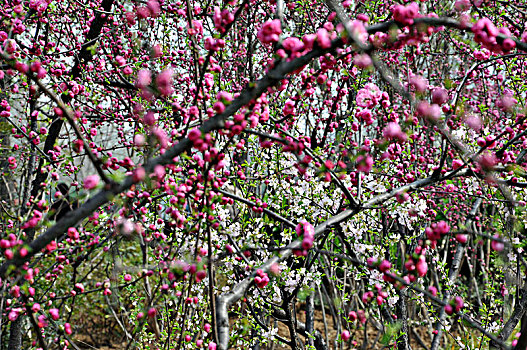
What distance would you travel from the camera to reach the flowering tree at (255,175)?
5.25ft

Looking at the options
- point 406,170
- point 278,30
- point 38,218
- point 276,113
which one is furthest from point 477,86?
point 38,218

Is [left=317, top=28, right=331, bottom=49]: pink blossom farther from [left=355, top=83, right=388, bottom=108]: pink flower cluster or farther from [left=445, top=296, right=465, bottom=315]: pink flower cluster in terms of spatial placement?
[left=445, top=296, right=465, bottom=315]: pink flower cluster

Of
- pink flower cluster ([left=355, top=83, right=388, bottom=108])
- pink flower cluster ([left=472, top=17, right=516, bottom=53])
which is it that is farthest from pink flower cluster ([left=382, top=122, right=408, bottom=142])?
pink flower cluster ([left=472, top=17, right=516, bottom=53])

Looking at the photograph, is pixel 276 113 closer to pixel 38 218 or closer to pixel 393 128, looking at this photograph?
pixel 393 128

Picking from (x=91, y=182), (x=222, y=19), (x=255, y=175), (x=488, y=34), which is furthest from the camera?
(x=255, y=175)

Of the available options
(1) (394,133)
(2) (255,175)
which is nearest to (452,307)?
(1) (394,133)

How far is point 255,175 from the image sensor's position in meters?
3.92

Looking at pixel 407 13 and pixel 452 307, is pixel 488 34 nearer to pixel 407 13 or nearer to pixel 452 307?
pixel 407 13

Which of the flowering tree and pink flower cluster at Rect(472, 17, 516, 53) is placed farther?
the flowering tree

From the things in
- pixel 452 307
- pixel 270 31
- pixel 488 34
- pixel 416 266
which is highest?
pixel 270 31

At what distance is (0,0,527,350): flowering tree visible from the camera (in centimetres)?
160

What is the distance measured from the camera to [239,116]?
1.57 meters

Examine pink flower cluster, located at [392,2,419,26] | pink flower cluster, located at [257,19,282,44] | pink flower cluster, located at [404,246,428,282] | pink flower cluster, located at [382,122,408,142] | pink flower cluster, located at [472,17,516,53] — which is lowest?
pink flower cluster, located at [404,246,428,282]

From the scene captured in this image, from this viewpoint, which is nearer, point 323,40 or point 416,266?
point 323,40
